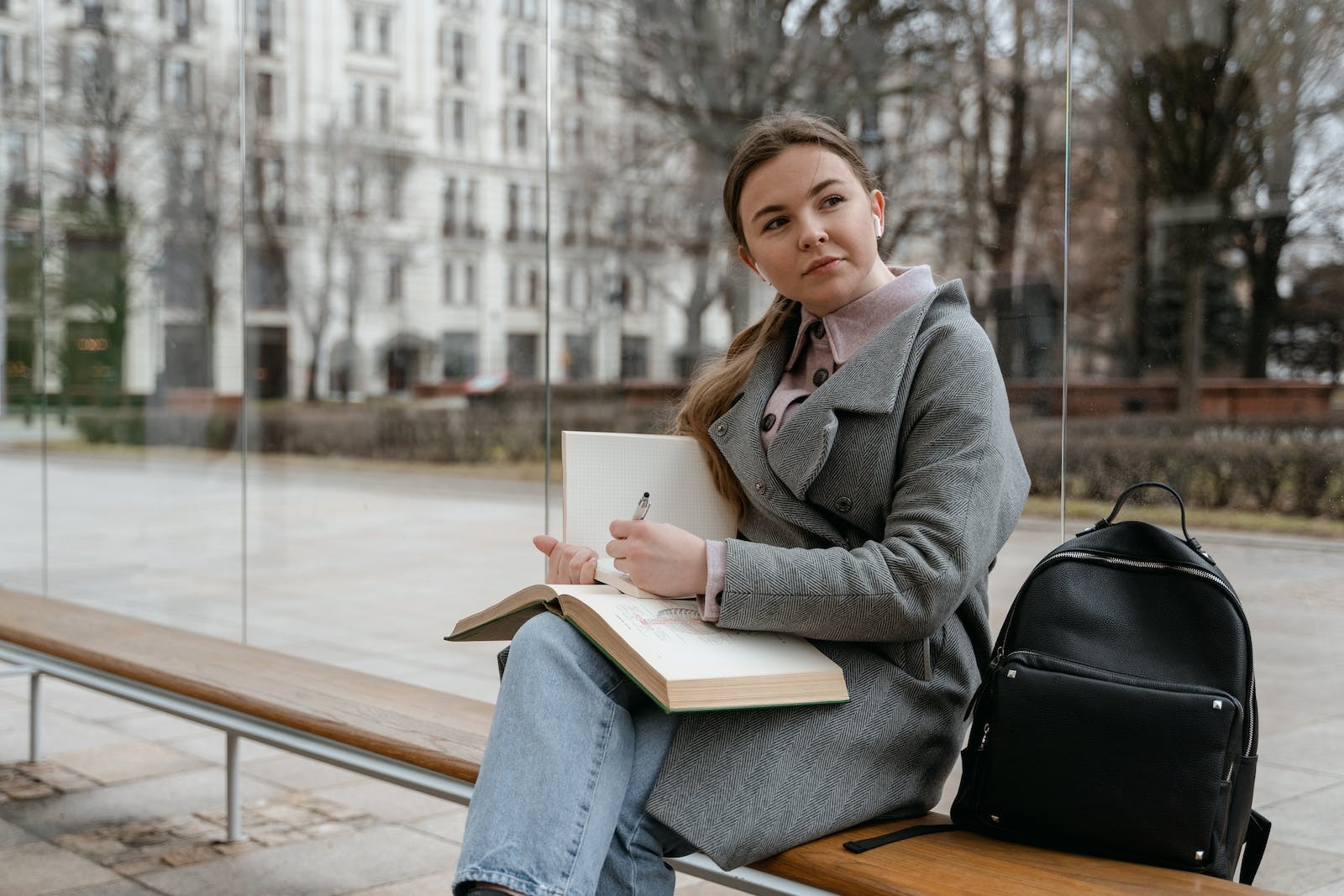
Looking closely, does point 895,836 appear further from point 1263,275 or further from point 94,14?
point 94,14

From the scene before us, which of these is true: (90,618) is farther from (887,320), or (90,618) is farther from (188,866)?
(887,320)

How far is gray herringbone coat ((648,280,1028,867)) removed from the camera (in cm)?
154

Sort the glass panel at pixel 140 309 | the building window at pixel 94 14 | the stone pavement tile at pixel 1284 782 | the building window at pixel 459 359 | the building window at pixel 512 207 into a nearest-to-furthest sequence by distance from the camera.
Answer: the stone pavement tile at pixel 1284 782
the glass panel at pixel 140 309
the building window at pixel 94 14
the building window at pixel 459 359
the building window at pixel 512 207

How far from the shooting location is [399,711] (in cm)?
239

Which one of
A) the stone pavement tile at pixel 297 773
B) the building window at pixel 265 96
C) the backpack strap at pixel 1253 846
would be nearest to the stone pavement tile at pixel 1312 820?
the backpack strap at pixel 1253 846

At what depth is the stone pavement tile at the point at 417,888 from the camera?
2.92 metres

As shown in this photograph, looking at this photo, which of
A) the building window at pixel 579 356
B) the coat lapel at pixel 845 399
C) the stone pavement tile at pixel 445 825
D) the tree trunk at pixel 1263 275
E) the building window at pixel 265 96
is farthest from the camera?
the building window at pixel 265 96

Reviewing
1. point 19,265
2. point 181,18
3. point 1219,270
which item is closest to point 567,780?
point 19,265

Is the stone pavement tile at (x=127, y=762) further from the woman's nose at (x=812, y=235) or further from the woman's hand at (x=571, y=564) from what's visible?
the woman's nose at (x=812, y=235)

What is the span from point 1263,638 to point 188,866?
430 cm

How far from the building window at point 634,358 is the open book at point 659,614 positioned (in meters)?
16.6

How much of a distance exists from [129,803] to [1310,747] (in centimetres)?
336

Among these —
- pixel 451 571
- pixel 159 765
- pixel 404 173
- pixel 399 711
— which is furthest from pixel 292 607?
pixel 404 173

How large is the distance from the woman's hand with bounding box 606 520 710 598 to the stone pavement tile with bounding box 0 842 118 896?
6.46ft
